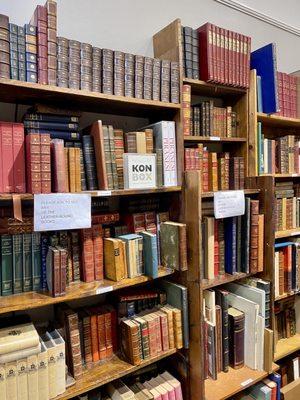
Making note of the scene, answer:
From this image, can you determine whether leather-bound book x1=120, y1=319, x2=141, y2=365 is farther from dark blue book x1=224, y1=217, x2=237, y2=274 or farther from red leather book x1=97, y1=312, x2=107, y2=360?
dark blue book x1=224, y1=217, x2=237, y2=274

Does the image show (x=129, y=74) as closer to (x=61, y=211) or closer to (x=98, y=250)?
(x=61, y=211)

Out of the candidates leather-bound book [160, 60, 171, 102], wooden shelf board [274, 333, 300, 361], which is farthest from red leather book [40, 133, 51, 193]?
wooden shelf board [274, 333, 300, 361]

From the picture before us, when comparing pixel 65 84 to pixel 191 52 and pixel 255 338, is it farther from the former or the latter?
pixel 255 338

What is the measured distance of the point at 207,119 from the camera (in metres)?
1.61

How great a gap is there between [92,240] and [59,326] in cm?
40

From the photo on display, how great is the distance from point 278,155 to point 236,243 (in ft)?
2.44

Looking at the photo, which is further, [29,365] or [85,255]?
[85,255]

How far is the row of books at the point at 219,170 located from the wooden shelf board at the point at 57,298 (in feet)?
2.11

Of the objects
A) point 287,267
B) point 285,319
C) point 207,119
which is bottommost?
point 285,319

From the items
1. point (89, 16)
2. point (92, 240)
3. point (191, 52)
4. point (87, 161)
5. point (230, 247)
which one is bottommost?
point (230, 247)

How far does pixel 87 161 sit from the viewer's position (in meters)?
1.23

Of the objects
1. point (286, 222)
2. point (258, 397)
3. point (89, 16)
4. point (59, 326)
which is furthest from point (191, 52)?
point (258, 397)

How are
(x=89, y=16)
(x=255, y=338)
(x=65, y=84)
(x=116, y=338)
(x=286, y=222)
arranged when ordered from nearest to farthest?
(x=65, y=84) → (x=116, y=338) → (x=89, y=16) → (x=255, y=338) → (x=286, y=222)

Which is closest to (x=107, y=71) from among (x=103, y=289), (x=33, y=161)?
(x=33, y=161)
